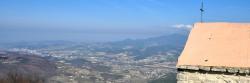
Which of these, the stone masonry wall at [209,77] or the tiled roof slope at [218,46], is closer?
the stone masonry wall at [209,77]

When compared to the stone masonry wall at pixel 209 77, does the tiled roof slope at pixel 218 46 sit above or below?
above

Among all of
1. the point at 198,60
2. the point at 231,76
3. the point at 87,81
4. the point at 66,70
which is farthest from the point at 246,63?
the point at 66,70

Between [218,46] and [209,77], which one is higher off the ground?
[218,46]

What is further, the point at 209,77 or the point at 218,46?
the point at 218,46

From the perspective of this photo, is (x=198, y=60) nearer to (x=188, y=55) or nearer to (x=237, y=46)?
(x=188, y=55)
